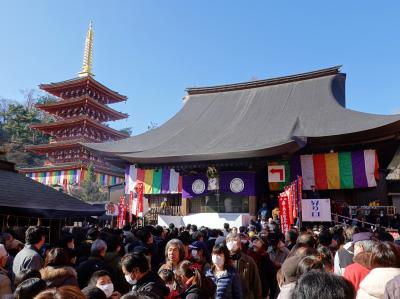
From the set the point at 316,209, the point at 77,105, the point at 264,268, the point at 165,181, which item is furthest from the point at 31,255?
the point at 77,105

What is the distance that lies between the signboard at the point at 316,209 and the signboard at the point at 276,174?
2.30 m

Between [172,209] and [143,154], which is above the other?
[143,154]

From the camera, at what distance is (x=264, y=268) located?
16.3 ft

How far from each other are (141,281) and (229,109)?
17.4 meters

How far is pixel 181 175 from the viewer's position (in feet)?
53.8

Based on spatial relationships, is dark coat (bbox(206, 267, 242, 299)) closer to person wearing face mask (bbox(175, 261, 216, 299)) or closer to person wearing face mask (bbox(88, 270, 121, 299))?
person wearing face mask (bbox(175, 261, 216, 299))

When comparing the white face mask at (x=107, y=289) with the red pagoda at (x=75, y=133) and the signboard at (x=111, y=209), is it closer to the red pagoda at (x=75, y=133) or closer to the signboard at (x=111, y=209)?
the signboard at (x=111, y=209)

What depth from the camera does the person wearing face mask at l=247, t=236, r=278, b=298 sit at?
492 centimetres

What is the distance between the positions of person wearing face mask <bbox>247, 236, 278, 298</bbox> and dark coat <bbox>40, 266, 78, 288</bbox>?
2.91 m

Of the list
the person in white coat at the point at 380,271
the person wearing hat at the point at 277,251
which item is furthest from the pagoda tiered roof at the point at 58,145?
the person in white coat at the point at 380,271

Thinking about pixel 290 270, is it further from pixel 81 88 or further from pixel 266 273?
pixel 81 88

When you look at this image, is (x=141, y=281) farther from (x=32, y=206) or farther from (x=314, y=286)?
(x=32, y=206)

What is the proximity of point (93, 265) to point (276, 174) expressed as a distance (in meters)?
11.7

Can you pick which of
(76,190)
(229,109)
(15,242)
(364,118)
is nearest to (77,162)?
(76,190)
